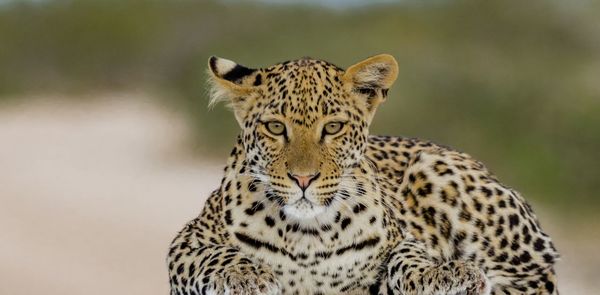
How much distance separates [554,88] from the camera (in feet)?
71.1

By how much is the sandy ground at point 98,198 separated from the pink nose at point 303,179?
7.18 metres

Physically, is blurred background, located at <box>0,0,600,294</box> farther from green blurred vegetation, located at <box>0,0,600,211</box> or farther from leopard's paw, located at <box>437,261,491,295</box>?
leopard's paw, located at <box>437,261,491,295</box>

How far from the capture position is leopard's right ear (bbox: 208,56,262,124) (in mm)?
6531

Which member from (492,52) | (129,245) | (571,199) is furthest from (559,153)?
(129,245)

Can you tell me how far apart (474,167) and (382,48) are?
15876 mm

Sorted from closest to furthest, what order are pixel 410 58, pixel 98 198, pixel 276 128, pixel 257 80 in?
1. pixel 276 128
2. pixel 257 80
3. pixel 98 198
4. pixel 410 58

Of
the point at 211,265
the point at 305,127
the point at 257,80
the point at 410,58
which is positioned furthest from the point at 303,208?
the point at 410,58

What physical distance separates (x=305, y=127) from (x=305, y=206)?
12.7 inches

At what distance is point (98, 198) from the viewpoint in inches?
721

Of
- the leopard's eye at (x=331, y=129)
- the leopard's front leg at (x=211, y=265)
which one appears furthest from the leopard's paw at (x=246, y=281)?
the leopard's eye at (x=331, y=129)

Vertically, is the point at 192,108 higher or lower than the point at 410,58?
lower

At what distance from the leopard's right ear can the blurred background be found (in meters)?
6.97

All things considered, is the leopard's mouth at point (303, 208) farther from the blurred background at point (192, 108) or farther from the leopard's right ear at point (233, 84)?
the blurred background at point (192, 108)

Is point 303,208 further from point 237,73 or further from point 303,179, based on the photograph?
point 237,73
